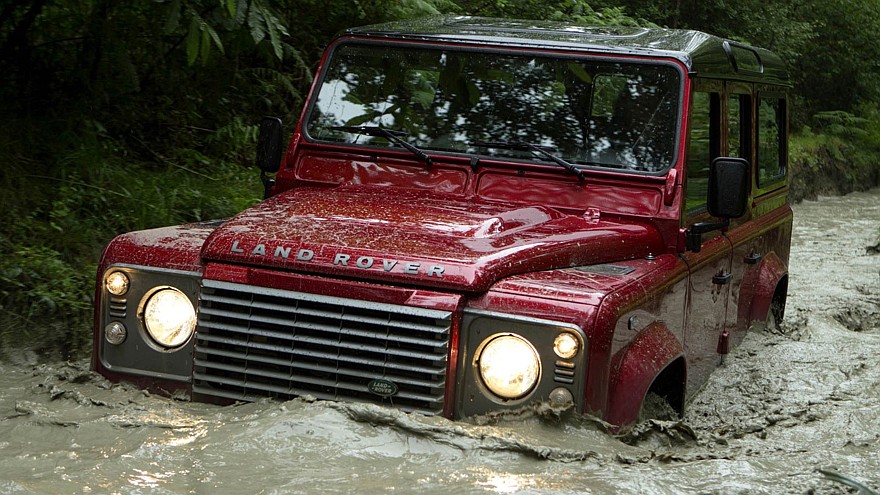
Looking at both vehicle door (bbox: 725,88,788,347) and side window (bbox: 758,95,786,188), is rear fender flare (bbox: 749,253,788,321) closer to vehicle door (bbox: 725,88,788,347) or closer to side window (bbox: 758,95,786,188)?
vehicle door (bbox: 725,88,788,347)

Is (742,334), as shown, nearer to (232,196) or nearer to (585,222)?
(585,222)

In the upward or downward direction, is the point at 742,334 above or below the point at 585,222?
below

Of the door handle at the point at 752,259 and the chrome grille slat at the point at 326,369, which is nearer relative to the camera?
the chrome grille slat at the point at 326,369

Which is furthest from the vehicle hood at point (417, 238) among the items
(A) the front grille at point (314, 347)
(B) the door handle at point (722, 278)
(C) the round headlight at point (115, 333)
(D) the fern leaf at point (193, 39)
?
(D) the fern leaf at point (193, 39)

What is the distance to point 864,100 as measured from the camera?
24.6m

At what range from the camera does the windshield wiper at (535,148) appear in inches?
189

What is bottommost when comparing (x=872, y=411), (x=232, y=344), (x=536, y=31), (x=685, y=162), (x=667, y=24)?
(x=872, y=411)

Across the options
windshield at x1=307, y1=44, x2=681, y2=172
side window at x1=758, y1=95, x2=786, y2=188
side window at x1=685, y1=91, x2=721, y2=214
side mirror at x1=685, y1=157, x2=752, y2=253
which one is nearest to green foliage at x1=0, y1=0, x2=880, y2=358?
windshield at x1=307, y1=44, x2=681, y2=172

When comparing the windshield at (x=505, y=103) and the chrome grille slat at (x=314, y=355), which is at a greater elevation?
the windshield at (x=505, y=103)

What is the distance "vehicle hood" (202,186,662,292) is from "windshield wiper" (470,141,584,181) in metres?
0.21

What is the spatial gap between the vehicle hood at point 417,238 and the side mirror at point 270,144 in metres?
0.55

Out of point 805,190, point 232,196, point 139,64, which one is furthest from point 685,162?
point 805,190

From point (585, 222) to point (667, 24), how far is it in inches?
615

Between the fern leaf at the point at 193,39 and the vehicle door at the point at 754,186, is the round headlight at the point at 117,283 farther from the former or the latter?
the vehicle door at the point at 754,186
